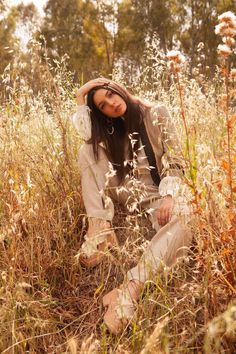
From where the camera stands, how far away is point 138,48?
1196 cm

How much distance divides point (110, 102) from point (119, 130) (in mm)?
223

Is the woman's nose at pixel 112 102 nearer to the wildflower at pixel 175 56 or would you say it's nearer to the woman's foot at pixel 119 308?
the woman's foot at pixel 119 308

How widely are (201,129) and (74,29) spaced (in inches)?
424

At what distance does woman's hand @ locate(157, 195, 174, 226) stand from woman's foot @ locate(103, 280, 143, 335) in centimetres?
38

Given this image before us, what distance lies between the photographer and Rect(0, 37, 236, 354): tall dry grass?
4.45 ft

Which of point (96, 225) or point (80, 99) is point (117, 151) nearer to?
point (80, 99)

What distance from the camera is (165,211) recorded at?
6.44 feet

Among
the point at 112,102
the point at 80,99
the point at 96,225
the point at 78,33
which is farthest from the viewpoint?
the point at 78,33

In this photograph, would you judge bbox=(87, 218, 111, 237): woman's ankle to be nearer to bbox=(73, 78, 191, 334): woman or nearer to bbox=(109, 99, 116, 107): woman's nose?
bbox=(73, 78, 191, 334): woman

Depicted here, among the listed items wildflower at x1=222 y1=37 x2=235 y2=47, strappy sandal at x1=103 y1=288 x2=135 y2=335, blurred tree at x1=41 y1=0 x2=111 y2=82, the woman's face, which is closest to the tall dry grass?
strappy sandal at x1=103 y1=288 x2=135 y2=335

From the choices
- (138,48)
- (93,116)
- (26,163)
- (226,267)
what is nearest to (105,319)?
(226,267)

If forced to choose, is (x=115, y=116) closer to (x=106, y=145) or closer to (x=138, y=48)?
(x=106, y=145)

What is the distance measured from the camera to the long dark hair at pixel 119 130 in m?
2.31

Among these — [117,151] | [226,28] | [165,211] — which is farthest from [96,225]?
[226,28]
